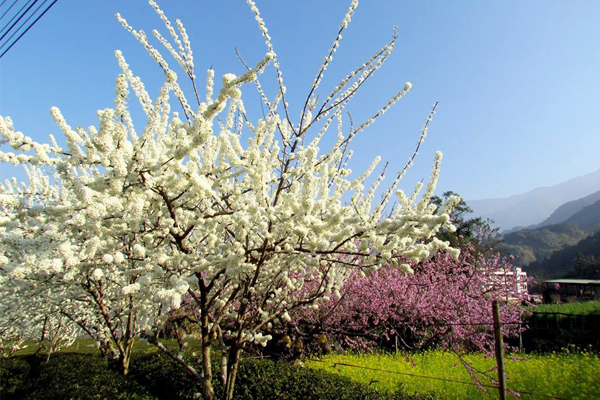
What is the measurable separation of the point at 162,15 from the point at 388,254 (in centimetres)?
341

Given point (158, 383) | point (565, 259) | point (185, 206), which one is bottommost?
point (158, 383)

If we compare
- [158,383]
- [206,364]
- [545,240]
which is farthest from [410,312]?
[545,240]

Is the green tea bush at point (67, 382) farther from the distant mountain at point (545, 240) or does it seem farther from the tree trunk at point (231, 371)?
the distant mountain at point (545, 240)

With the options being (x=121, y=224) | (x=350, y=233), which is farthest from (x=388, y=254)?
(x=121, y=224)

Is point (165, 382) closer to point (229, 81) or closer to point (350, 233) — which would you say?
point (350, 233)

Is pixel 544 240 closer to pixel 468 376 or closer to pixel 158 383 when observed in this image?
pixel 468 376

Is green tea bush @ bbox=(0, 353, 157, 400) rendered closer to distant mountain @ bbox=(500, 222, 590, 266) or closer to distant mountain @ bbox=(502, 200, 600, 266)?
distant mountain @ bbox=(502, 200, 600, 266)

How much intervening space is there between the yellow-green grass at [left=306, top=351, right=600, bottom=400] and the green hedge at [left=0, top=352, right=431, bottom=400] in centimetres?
119

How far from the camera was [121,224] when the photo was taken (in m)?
3.21

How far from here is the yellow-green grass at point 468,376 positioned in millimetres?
6728

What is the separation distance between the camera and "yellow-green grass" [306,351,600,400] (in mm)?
6728

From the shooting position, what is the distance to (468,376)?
830 cm

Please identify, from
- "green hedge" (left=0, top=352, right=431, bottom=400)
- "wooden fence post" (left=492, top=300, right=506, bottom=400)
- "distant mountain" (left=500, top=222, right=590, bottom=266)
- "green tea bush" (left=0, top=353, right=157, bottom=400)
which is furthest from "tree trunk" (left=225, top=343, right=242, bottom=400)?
"distant mountain" (left=500, top=222, right=590, bottom=266)

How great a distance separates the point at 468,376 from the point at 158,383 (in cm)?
729
